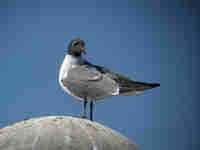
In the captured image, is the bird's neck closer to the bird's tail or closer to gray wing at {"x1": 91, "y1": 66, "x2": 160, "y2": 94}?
gray wing at {"x1": 91, "y1": 66, "x2": 160, "y2": 94}

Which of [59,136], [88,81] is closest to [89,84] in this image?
[88,81]

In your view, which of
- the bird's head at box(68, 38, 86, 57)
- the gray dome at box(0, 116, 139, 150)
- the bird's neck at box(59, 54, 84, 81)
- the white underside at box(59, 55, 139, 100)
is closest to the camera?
the gray dome at box(0, 116, 139, 150)

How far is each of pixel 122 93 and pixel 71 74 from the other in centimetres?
167

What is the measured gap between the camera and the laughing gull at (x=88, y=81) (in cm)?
1330

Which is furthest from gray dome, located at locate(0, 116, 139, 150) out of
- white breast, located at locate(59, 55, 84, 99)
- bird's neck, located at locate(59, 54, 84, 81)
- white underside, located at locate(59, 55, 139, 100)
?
bird's neck, located at locate(59, 54, 84, 81)

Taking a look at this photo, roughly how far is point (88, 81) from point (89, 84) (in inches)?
4.0

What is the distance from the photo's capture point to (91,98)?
44.2 ft

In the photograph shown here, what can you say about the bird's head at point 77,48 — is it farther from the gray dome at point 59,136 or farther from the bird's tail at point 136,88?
the gray dome at point 59,136

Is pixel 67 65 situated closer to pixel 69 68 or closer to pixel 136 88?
pixel 69 68

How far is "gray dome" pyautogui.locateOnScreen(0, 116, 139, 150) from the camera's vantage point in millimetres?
10000

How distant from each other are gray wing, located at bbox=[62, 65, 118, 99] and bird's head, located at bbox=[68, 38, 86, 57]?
0.63m

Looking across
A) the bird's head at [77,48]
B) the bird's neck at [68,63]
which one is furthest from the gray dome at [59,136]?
the bird's head at [77,48]

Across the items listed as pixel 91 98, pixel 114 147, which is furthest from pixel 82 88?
pixel 114 147

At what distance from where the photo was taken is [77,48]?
14.0m
